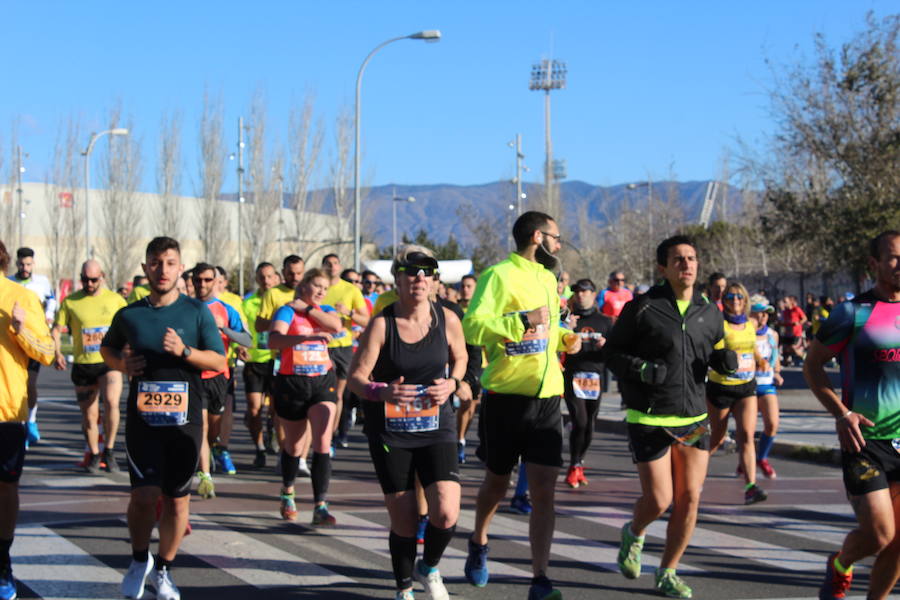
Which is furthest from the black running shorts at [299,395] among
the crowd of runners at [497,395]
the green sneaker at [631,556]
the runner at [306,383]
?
the green sneaker at [631,556]

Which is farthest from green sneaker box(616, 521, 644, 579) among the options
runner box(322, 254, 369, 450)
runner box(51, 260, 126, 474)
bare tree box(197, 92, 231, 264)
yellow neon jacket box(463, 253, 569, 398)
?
bare tree box(197, 92, 231, 264)

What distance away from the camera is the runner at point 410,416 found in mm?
6039

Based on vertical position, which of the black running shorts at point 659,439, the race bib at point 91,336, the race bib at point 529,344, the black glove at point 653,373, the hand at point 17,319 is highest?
the hand at point 17,319

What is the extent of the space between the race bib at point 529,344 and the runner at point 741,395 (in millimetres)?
3603

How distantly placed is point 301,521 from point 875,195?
1833cm

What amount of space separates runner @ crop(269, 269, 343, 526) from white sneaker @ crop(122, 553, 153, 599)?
244cm

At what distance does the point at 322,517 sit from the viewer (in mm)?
8703

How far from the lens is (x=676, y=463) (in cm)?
660

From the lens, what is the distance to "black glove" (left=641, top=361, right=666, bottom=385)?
6438 millimetres

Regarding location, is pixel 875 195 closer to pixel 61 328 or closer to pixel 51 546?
pixel 61 328

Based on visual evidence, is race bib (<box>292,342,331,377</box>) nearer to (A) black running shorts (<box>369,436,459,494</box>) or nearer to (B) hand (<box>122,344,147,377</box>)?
(B) hand (<box>122,344,147,377</box>)

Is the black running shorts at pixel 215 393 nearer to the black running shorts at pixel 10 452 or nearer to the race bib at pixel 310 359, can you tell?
the race bib at pixel 310 359

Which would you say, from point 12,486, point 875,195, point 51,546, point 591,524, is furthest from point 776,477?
point 875,195

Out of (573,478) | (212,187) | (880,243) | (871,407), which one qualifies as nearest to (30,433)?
(871,407)
